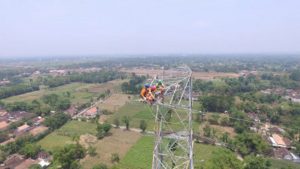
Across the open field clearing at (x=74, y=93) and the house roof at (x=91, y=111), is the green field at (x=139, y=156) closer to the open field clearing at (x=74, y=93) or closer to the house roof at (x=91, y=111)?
the house roof at (x=91, y=111)

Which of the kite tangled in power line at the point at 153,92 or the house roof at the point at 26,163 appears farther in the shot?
the house roof at the point at 26,163

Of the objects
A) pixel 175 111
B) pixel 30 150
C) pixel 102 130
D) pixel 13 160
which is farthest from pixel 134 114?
pixel 175 111

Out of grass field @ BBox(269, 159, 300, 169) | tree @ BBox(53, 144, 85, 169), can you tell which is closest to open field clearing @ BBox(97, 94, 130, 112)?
tree @ BBox(53, 144, 85, 169)

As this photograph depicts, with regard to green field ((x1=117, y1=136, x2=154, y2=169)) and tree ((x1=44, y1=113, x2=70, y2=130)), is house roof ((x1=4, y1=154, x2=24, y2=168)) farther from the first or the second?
green field ((x1=117, y1=136, x2=154, y2=169))

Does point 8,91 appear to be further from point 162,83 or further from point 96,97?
point 162,83

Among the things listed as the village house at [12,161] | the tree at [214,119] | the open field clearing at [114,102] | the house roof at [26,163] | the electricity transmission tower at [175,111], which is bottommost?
the open field clearing at [114,102]

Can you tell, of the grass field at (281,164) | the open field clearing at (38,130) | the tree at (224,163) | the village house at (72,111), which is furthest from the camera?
the village house at (72,111)

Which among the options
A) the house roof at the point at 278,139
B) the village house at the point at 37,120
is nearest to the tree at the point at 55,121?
the village house at the point at 37,120
